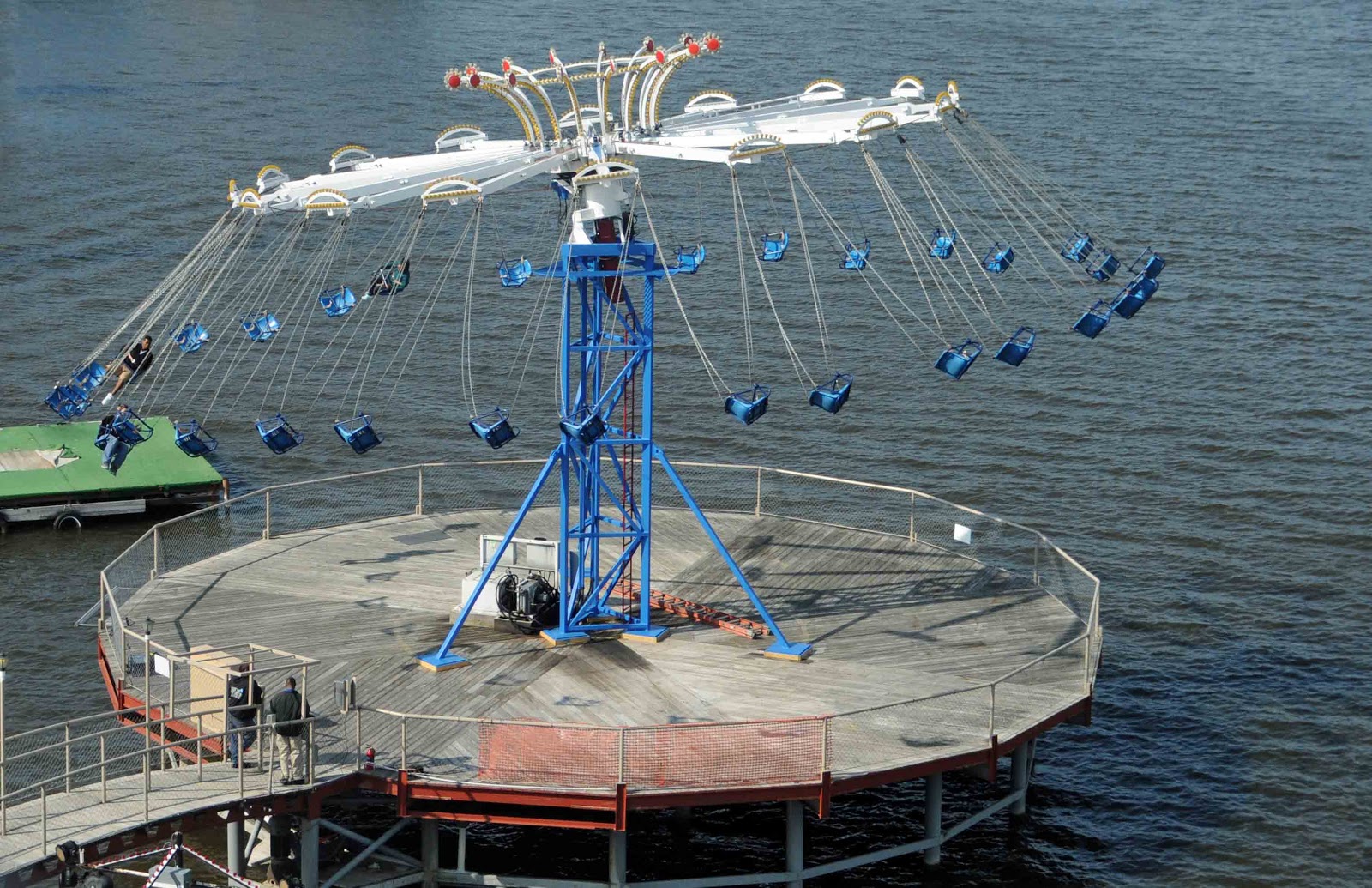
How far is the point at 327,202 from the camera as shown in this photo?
129 ft

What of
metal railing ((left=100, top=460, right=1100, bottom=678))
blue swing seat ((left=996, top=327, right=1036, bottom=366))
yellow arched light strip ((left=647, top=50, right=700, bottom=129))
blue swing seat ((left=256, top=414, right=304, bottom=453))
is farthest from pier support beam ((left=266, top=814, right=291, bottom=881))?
blue swing seat ((left=996, top=327, right=1036, bottom=366))

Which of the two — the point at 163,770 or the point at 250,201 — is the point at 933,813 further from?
the point at 250,201

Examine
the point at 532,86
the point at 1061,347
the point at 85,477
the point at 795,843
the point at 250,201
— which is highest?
the point at 532,86

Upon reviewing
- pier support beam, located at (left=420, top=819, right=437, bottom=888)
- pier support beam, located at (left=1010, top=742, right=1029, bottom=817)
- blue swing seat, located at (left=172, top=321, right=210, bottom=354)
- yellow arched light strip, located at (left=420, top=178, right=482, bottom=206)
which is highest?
yellow arched light strip, located at (left=420, top=178, right=482, bottom=206)

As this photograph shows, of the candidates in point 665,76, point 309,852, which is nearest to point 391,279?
point 665,76

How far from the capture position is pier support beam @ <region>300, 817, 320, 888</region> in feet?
118

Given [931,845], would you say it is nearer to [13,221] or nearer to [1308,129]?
[13,221]

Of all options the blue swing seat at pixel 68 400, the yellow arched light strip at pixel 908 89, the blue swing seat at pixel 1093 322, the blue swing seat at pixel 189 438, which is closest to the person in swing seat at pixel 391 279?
the blue swing seat at pixel 189 438

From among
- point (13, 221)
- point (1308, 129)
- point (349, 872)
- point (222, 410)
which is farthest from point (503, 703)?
point (1308, 129)

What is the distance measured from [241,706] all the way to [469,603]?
21.4ft

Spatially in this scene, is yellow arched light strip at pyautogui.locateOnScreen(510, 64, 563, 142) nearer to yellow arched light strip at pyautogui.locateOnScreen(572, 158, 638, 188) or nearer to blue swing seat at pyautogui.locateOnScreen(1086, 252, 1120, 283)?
yellow arched light strip at pyautogui.locateOnScreen(572, 158, 638, 188)

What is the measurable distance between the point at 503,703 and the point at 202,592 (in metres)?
9.35

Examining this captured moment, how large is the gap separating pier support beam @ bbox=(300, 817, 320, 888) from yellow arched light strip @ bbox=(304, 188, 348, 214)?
11714mm

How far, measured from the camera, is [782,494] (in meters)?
53.6
